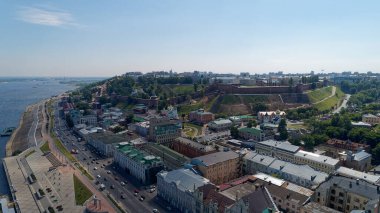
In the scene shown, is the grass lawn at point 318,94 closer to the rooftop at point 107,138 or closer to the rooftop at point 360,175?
the rooftop at point 360,175

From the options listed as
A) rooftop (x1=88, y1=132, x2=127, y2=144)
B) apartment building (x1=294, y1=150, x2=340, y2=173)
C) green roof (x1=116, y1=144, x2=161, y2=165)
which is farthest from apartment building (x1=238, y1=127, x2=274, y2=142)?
green roof (x1=116, y1=144, x2=161, y2=165)

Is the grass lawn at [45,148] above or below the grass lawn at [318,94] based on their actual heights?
below

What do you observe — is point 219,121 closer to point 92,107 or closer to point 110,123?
point 110,123

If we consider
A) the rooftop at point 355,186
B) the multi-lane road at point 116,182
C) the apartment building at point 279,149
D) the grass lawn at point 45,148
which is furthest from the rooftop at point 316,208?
the grass lawn at point 45,148

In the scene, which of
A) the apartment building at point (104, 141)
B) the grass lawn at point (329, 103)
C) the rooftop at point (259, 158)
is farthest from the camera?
the grass lawn at point (329, 103)

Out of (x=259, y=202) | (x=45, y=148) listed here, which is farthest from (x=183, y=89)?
(x=259, y=202)

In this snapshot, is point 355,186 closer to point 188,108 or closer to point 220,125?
point 220,125

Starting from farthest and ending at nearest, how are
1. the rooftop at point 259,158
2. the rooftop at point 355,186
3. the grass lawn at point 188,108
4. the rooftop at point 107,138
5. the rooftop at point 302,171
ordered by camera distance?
the grass lawn at point 188,108, the rooftop at point 107,138, the rooftop at point 259,158, the rooftop at point 302,171, the rooftop at point 355,186
